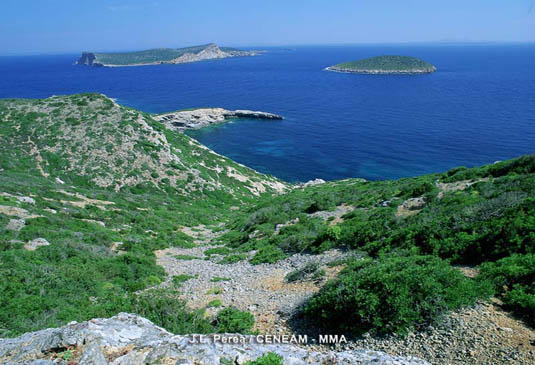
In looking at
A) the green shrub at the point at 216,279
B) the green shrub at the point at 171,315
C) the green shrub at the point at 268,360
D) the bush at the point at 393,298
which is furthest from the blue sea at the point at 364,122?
the green shrub at the point at 268,360

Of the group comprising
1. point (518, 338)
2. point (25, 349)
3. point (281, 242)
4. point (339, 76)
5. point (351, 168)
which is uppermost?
point (339, 76)

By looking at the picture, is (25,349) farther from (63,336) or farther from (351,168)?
(351,168)

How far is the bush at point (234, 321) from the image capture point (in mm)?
9953

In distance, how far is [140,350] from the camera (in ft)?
24.5

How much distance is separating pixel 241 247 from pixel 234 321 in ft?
34.7

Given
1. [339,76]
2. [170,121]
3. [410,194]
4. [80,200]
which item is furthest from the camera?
[339,76]

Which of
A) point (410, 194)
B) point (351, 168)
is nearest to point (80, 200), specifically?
point (410, 194)

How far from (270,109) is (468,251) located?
352 feet

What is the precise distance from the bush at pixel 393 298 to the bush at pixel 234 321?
6.97 ft

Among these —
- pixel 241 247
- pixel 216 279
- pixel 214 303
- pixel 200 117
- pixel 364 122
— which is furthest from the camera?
pixel 200 117

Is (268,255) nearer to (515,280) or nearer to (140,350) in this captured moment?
(140,350)

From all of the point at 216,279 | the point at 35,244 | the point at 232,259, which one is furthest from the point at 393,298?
the point at 35,244

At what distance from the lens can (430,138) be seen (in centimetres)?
7856

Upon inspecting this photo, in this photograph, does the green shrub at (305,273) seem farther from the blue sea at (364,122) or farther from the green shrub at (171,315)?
the blue sea at (364,122)
